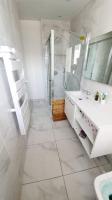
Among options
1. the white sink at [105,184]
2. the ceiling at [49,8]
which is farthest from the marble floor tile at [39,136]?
the ceiling at [49,8]

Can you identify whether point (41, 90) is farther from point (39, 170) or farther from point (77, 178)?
point (77, 178)

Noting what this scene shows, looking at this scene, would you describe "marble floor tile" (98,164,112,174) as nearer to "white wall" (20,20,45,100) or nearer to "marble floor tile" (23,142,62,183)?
"marble floor tile" (23,142,62,183)

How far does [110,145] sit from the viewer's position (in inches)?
43.4

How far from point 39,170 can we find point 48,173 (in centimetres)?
13

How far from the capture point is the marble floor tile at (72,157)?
1.33m

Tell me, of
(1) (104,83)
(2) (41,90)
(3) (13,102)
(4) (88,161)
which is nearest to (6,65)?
(3) (13,102)

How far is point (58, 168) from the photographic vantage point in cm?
132

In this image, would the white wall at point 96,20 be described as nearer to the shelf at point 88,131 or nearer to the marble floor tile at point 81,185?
the shelf at point 88,131

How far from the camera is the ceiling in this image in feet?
5.68

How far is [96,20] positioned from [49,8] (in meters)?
1.09

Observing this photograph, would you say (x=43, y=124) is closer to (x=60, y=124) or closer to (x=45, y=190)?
(x=60, y=124)

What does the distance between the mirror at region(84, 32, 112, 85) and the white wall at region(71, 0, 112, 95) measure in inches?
3.7

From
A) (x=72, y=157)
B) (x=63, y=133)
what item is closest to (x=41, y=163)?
(x=72, y=157)

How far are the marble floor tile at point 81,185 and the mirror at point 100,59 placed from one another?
1.31 meters
